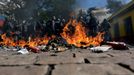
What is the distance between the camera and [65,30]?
627 inches

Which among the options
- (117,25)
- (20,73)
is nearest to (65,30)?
(117,25)

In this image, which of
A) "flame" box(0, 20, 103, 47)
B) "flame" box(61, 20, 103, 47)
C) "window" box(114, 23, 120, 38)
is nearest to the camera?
"flame" box(61, 20, 103, 47)

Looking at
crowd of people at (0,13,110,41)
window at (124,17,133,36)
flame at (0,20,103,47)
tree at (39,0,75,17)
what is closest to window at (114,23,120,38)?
window at (124,17,133,36)

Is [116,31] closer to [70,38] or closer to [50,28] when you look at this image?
[50,28]

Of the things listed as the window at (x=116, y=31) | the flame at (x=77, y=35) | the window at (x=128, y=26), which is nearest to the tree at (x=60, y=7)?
the window at (x=116, y=31)

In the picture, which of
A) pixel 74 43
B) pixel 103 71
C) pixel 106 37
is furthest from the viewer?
pixel 106 37

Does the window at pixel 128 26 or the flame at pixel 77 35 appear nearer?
the flame at pixel 77 35

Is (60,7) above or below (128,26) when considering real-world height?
above

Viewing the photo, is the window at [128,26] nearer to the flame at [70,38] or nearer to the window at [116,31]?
the flame at [70,38]

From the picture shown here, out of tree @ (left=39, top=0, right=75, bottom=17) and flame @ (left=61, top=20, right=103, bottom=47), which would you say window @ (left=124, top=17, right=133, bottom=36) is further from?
tree @ (left=39, top=0, right=75, bottom=17)

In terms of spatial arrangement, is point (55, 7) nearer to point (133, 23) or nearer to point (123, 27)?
point (123, 27)

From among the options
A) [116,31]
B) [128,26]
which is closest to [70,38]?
[128,26]

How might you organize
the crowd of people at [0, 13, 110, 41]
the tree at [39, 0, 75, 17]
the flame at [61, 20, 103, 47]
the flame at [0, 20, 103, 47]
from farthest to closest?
the tree at [39, 0, 75, 17], the crowd of people at [0, 13, 110, 41], the flame at [0, 20, 103, 47], the flame at [61, 20, 103, 47]

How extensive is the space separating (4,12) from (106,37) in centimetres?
1527
